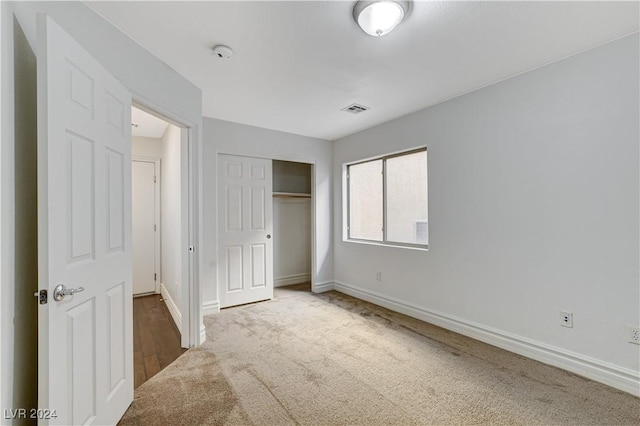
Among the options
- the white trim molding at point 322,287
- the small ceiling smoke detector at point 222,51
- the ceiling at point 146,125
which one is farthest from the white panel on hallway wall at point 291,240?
the small ceiling smoke detector at point 222,51

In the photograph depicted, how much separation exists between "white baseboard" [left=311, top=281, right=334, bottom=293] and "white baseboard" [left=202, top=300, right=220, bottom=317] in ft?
4.95

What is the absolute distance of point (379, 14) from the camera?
5.50 feet

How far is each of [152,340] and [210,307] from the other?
0.75m

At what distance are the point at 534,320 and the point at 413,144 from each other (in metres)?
2.10

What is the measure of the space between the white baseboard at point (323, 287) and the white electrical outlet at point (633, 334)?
336cm

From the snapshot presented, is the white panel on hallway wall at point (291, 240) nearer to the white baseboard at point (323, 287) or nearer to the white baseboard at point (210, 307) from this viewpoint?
the white baseboard at point (323, 287)

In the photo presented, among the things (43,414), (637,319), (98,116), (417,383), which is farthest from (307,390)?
(637,319)

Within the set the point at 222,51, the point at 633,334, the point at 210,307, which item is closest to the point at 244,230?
the point at 210,307

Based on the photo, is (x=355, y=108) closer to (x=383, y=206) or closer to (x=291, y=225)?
(x=383, y=206)

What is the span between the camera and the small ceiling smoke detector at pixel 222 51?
6.76 feet

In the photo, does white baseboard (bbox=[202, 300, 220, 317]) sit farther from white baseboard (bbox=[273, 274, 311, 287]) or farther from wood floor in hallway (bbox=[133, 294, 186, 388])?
white baseboard (bbox=[273, 274, 311, 287])

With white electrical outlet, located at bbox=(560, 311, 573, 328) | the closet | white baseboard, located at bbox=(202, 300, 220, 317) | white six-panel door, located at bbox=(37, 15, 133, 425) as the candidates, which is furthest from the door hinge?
the closet

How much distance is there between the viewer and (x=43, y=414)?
117 centimetres

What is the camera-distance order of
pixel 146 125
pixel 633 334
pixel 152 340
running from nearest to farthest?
pixel 633 334
pixel 152 340
pixel 146 125
